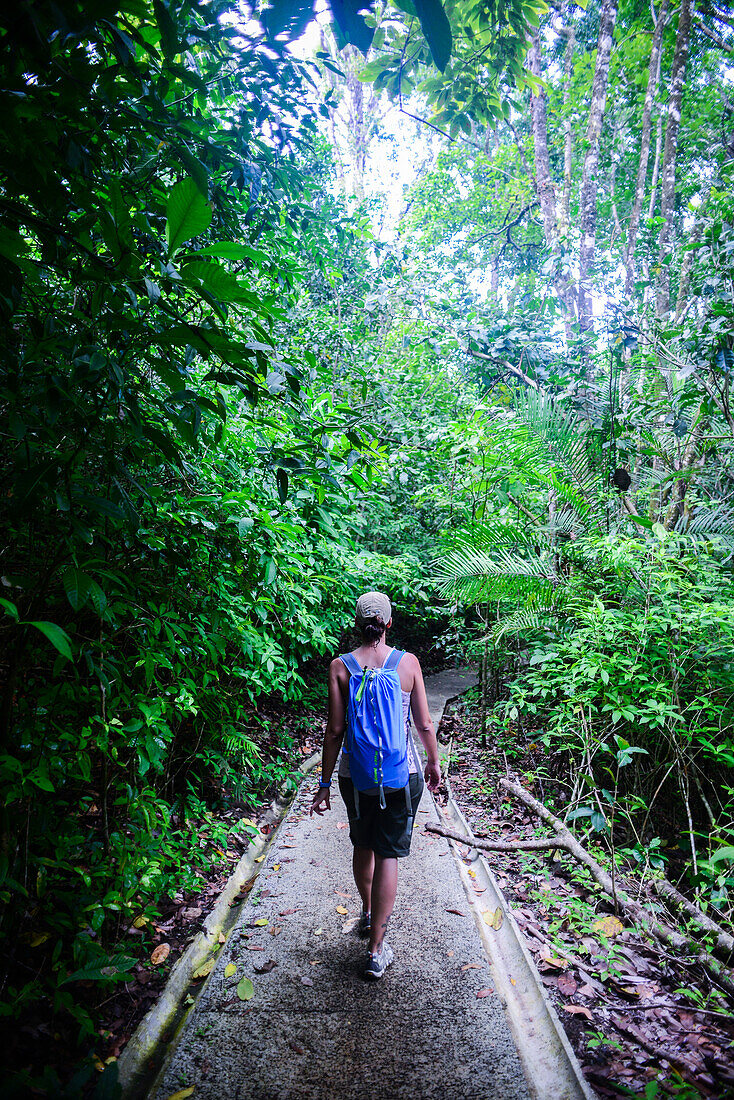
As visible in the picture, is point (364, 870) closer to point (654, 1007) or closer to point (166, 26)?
point (654, 1007)

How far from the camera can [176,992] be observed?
2471 mm

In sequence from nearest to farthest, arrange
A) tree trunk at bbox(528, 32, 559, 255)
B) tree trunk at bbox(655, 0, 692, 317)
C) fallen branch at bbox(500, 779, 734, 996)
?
fallen branch at bbox(500, 779, 734, 996) < tree trunk at bbox(655, 0, 692, 317) < tree trunk at bbox(528, 32, 559, 255)

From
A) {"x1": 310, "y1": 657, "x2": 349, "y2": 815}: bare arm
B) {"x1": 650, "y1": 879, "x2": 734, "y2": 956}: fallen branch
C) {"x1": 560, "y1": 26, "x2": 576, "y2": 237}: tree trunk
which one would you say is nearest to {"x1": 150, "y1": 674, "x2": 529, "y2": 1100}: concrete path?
{"x1": 310, "y1": 657, "x2": 349, "y2": 815}: bare arm

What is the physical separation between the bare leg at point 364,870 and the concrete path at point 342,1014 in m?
0.27

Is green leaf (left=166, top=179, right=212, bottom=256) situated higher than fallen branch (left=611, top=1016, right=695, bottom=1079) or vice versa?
green leaf (left=166, top=179, right=212, bottom=256)

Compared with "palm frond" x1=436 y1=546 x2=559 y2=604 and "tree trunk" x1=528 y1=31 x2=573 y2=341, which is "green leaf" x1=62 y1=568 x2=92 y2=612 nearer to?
"palm frond" x1=436 y1=546 x2=559 y2=604

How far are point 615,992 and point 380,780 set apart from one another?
1.40m

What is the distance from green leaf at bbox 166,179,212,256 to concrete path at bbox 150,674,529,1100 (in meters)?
2.74

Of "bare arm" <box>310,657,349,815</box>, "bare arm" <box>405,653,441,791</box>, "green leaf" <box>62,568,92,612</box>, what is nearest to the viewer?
"green leaf" <box>62,568,92,612</box>

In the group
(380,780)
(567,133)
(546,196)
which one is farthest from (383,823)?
(567,133)

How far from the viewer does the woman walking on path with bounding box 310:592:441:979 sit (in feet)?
8.55

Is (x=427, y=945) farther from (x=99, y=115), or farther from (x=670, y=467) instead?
(x=670, y=467)

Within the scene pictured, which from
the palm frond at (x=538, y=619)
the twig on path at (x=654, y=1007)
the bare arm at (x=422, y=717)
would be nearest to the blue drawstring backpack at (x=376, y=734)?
the bare arm at (x=422, y=717)

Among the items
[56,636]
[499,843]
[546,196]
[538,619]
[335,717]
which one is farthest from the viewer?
[546,196]
